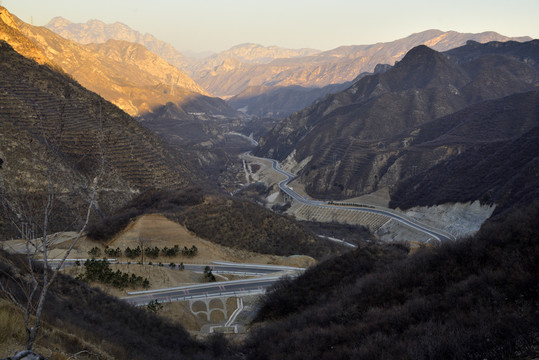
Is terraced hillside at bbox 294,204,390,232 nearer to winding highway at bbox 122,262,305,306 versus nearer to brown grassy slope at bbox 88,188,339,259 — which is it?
brown grassy slope at bbox 88,188,339,259

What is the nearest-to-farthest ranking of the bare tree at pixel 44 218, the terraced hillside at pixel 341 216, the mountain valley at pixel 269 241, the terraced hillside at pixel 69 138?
the bare tree at pixel 44 218 < the mountain valley at pixel 269 241 < the terraced hillside at pixel 69 138 < the terraced hillside at pixel 341 216

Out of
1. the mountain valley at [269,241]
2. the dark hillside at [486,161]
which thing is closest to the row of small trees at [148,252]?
the mountain valley at [269,241]

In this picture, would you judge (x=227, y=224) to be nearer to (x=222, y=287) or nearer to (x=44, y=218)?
(x=222, y=287)

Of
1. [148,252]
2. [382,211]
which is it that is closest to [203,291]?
[148,252]

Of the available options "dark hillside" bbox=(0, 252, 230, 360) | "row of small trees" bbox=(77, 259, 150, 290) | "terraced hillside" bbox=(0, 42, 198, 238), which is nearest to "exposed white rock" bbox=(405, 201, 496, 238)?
"row of small trees" bbox=(77, 259, 150, 290)

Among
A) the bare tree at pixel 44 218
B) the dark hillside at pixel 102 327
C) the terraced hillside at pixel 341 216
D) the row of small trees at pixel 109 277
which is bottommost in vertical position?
the terraced hillside at pixel 341 216

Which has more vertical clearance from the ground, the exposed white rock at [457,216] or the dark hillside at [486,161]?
the dark hillside at [486,161]

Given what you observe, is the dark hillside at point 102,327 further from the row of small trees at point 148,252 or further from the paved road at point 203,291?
the row of small trees at point 148,252
